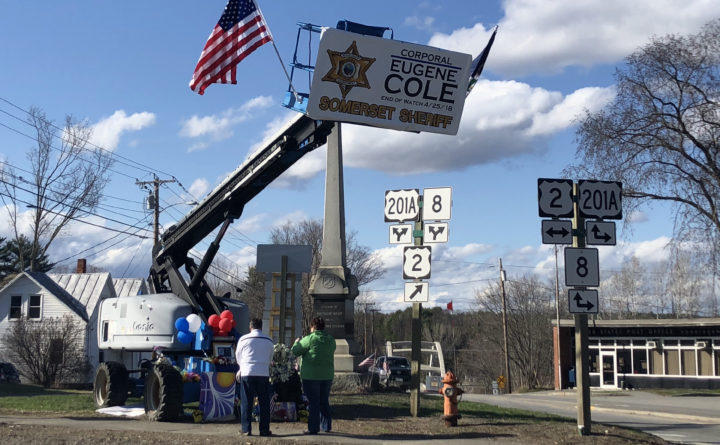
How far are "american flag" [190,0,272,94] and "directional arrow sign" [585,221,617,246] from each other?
278 inches

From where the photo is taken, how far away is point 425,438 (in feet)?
36.2

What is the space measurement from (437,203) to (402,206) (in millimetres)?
629

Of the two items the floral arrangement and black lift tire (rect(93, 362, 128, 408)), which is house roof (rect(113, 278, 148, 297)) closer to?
black lift tire (rect(93, 362, 128, 408))

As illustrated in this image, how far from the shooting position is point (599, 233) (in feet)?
40.4

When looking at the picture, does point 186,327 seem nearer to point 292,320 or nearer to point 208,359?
point 208,359

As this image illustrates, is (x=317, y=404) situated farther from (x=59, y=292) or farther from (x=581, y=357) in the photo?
(x=59, y=292)

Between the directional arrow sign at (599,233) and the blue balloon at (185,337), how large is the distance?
7181mm

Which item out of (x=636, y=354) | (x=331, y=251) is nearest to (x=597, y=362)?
(x=636, y=354)

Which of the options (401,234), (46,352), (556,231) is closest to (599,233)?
(556,231)

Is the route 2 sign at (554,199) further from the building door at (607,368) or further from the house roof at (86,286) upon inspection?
the house roof at (86,286)

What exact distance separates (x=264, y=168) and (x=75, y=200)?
35.9 m

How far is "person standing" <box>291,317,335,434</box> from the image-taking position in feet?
36.3

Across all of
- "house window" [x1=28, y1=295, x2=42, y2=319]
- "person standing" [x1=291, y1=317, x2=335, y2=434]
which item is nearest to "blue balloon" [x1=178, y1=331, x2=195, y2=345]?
"person standing" [x1=291, y1=317, x2=335, y2=434]

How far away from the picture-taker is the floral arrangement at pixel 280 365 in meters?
12.3
